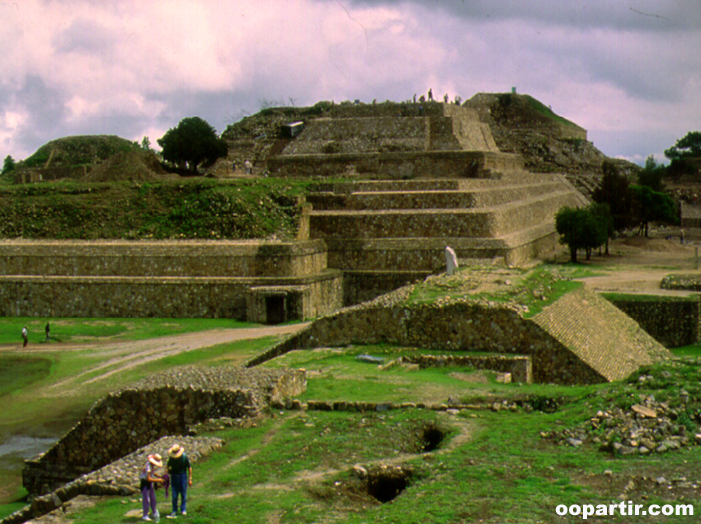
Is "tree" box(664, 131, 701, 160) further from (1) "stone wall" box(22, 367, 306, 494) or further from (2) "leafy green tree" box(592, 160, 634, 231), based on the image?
(1) "stone wall" box(22, 367, 306, 494)

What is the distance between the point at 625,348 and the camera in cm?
2036

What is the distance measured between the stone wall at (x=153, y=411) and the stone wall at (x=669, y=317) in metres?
16.4

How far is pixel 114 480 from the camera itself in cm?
1003

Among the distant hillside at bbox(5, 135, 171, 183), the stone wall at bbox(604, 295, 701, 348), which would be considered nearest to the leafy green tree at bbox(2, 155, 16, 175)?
the distant hillside at bbox(5, 135, 171, 183)

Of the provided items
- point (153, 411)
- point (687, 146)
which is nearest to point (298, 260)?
point (153, 411)

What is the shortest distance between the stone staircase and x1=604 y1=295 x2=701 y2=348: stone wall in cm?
715

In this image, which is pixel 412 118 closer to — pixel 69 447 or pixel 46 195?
pixel 46 195

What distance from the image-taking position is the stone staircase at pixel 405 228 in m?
33.8

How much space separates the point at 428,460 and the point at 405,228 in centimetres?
2491

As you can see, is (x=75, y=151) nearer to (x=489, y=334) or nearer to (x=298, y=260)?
(x=298, y=260)

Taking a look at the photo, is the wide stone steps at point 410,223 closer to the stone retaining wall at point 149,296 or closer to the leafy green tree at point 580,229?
the stone retaining wall at point 149,296

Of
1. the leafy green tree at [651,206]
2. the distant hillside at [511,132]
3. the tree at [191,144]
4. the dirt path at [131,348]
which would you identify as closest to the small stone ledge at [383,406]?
the dirt path at [131,348]

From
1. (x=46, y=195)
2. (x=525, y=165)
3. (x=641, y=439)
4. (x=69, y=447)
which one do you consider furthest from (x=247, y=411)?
(x=525, y=165)

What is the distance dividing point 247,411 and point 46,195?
2916 centimetres
